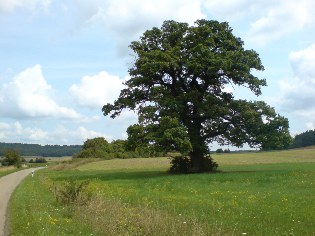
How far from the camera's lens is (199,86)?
1754 inches

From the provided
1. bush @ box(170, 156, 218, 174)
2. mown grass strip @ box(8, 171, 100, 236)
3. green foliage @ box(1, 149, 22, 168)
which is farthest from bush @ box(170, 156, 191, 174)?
green foliage @ box(1, 149, 22, 168)

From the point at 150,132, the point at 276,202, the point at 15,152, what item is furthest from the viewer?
the point at 15,152

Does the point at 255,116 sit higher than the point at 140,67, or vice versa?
the point at 140,67

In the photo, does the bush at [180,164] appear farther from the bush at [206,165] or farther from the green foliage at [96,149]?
the green foliage at [96,149]

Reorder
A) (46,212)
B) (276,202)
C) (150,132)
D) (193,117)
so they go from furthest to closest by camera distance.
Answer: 1. (193,117)
2. (150,132)
3. (276,202)
4. (46,212)

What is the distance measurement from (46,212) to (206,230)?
7.38 meters

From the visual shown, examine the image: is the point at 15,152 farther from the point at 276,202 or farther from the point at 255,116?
the point at 276,202

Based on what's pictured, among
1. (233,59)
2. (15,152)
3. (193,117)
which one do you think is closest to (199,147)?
(193,117)

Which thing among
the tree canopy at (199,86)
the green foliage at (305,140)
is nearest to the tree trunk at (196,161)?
the tree canopy at (199,86)

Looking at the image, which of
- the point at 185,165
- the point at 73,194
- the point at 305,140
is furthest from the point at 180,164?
the point at 305,140

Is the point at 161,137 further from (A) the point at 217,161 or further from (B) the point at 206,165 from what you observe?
(A) the point at 217,161

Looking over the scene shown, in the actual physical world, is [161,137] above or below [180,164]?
above

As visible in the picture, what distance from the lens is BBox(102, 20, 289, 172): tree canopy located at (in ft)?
135

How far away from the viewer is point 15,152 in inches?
4513
